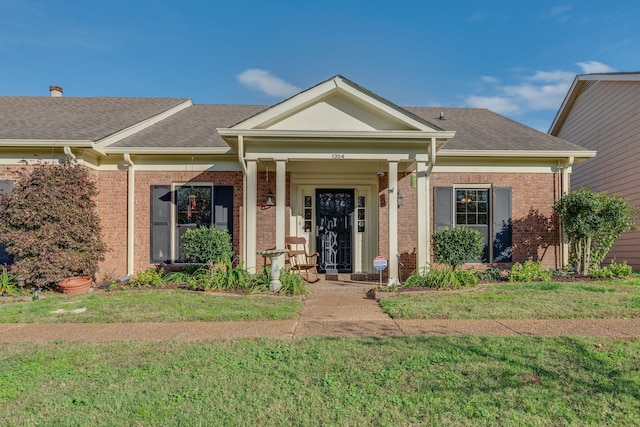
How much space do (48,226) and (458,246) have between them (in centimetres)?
801

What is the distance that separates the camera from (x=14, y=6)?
880 centimetres

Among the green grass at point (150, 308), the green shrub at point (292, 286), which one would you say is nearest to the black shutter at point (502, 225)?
the green shrub at point (292, 286)

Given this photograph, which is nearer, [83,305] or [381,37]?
[83,305]

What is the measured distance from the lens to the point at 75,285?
722 centimetres

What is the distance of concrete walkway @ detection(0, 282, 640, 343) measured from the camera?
4.30 metres

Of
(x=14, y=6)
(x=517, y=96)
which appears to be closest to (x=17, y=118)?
(x=14, y=6)

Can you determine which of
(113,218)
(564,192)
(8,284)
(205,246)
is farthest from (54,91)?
(564,192)

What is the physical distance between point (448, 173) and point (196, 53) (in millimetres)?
9611

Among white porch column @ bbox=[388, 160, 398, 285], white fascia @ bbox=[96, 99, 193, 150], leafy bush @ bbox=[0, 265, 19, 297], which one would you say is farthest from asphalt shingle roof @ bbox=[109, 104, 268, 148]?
white porch column @ bbox=[388, 160, 398, 285]

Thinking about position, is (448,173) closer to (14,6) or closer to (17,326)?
(17,326)

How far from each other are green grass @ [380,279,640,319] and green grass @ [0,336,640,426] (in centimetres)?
116

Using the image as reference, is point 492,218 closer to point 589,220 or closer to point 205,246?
point 589,220

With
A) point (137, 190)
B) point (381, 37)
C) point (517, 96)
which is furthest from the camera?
point (517, 96)

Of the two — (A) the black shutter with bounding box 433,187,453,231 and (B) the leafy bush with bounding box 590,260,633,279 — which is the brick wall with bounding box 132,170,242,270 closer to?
(A) the black shutter with bounding box 433,187,453,231
